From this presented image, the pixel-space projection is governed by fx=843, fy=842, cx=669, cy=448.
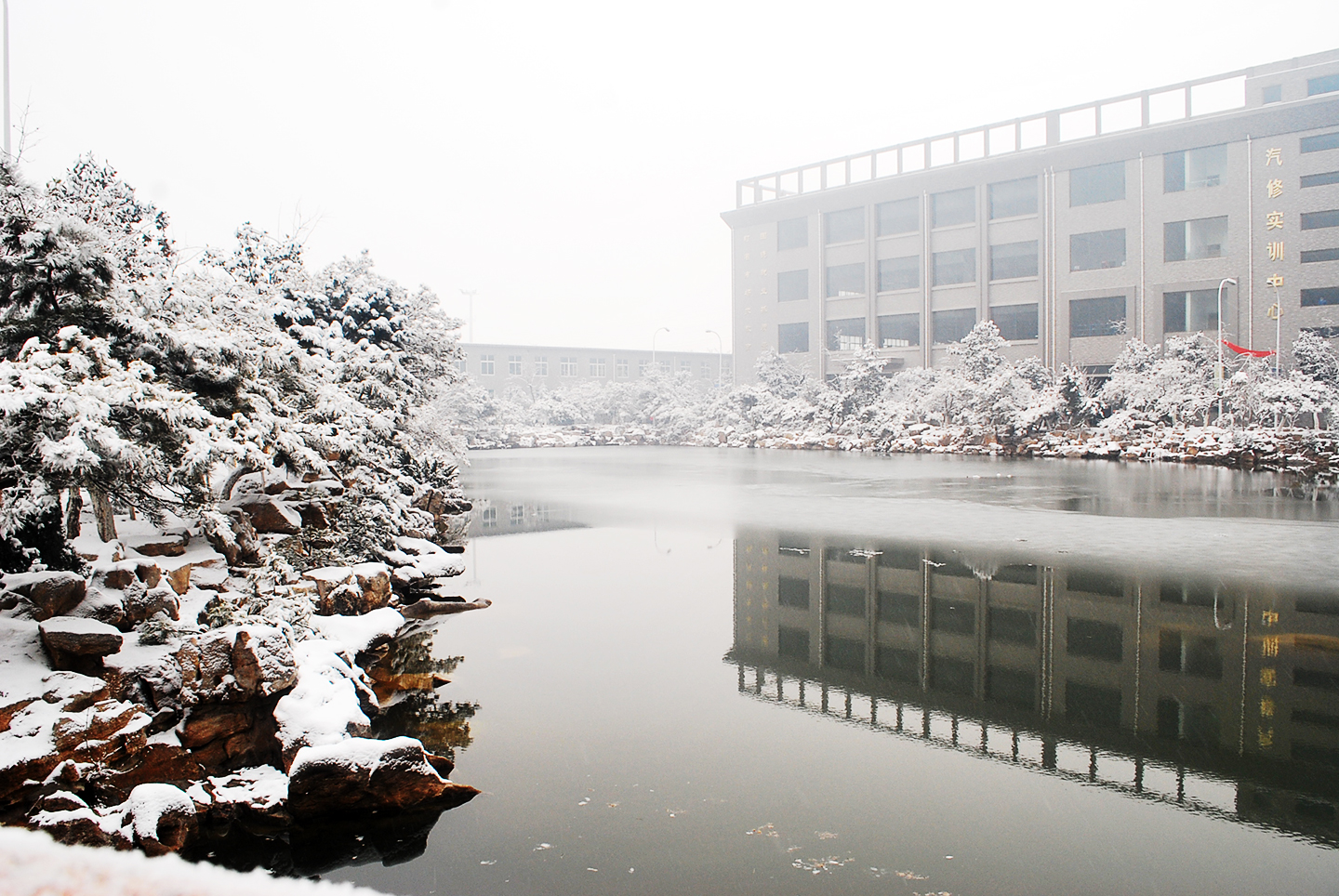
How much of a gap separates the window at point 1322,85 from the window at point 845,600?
134 feet

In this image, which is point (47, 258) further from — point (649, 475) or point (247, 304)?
point (649, 475)

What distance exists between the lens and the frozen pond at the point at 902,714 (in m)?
4.70

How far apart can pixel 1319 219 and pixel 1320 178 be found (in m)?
1.69

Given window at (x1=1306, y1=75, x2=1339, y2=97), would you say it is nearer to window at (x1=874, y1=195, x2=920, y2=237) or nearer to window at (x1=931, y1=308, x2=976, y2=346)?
window at (x1=931, y1=308, x2=976, y2=346)

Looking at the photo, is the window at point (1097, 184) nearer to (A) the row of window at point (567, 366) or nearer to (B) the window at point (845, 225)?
(B) the window at point (845, 225)

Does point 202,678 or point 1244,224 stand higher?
point 1244,224

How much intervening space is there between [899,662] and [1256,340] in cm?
3669

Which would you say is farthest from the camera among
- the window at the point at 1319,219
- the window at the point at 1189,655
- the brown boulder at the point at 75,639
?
the window at the point at 1319,219

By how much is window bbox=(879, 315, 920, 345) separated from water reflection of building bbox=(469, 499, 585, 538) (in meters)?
31.9

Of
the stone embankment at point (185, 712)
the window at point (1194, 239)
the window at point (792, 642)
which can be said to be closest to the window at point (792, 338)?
the window at point (1194, 239)

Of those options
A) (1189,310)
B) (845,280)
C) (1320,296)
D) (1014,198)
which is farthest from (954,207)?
(1320,296)

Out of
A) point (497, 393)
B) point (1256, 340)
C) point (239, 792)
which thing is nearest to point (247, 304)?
point (239, 792)

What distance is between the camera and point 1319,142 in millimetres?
35125

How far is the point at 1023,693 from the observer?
7234 millimetres
